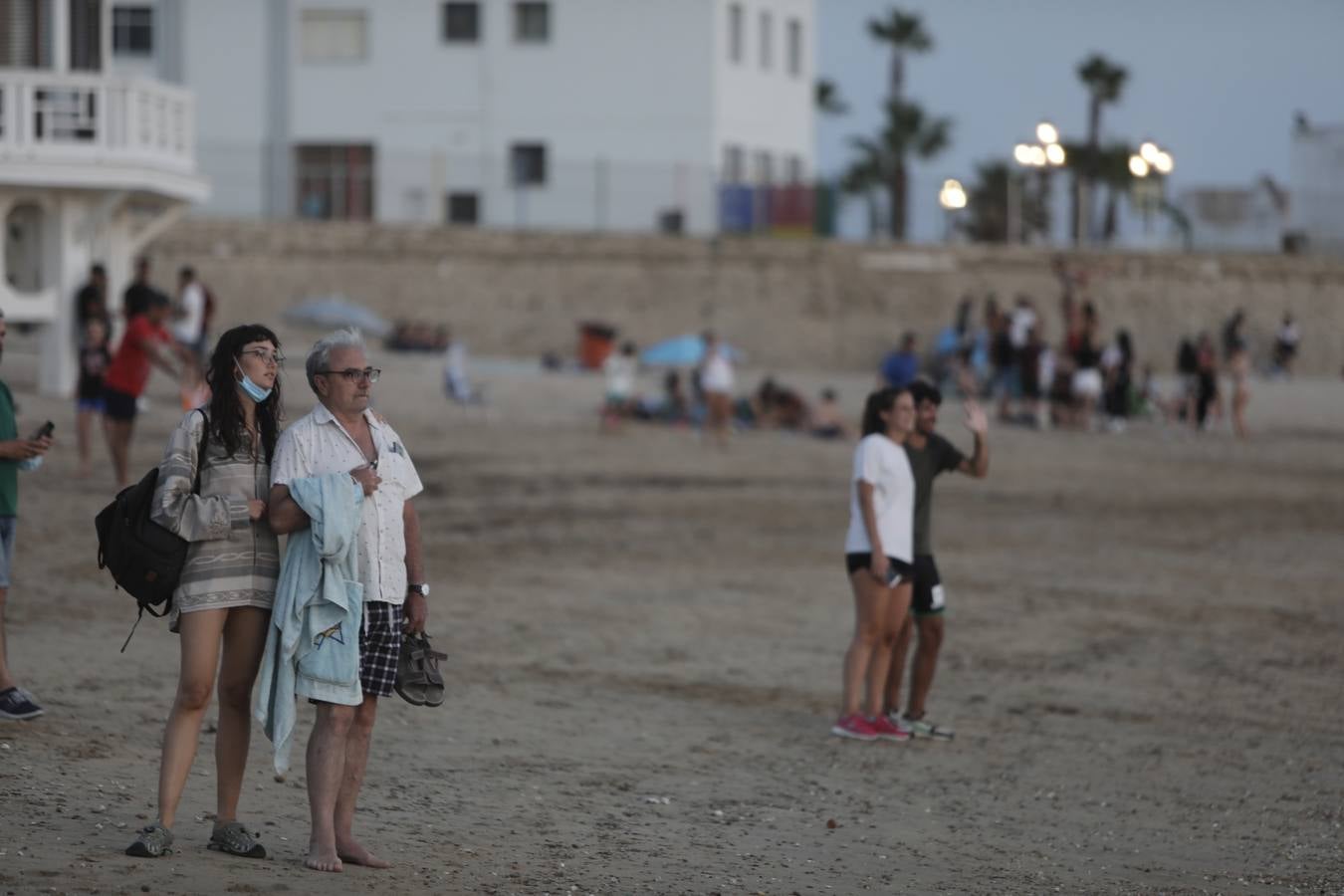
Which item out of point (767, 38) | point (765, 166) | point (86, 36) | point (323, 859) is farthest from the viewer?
point (767, 38)

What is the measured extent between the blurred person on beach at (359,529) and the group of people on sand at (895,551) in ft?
11.6

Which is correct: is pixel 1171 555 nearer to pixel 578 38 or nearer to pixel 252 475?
pixel 252 475

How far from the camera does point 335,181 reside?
45.3 m

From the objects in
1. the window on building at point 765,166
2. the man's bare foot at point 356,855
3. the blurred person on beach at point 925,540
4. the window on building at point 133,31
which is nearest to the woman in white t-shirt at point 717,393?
the blurred person on beach at point 925,540

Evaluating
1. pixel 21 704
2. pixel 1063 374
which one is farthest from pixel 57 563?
pixel 1063 374

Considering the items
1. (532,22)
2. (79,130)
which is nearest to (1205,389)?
(79,130)

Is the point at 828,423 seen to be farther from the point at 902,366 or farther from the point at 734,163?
the point at 734,163

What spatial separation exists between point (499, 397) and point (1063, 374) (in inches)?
358

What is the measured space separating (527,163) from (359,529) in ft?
136

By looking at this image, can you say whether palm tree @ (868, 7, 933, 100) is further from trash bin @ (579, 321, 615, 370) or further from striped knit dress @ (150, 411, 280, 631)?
striped knit dress @ (150, 411, 280, 631)

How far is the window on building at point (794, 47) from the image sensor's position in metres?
51.7

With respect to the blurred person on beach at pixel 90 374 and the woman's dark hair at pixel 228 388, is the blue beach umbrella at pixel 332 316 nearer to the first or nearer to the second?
the blurred person on beach at pixel 90 374

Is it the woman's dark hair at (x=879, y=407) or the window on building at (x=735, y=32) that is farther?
the window on building at (x=735, y=32)

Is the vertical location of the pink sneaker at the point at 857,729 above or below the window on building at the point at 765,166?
below
